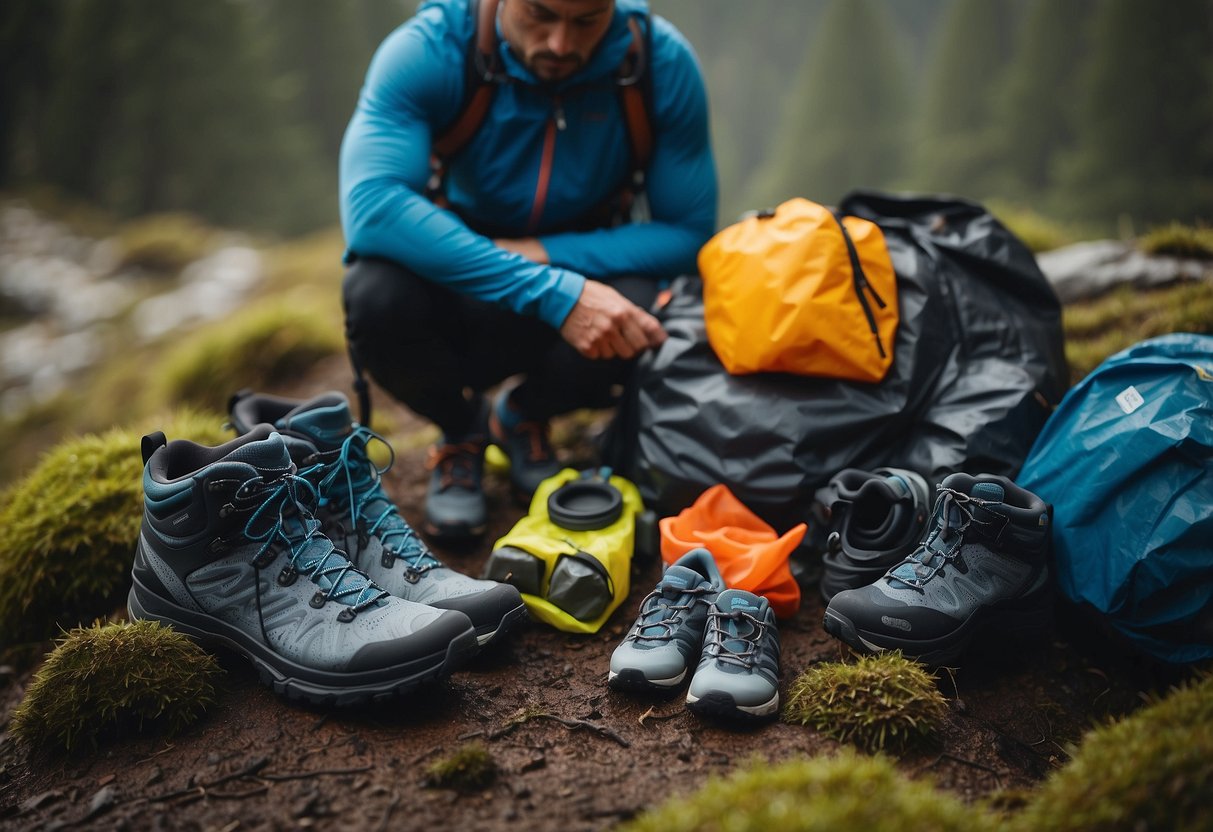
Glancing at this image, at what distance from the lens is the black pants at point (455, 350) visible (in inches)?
109

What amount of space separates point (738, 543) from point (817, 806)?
120 centimetres

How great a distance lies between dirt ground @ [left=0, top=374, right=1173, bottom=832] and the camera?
5.25ft

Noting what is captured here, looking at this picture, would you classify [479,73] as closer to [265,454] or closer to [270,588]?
[265,454]

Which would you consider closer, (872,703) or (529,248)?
(872,703)

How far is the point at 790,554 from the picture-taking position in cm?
255

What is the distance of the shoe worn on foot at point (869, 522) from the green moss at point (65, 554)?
253cm

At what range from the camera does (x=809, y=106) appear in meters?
27.3

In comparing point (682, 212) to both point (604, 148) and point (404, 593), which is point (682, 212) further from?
point (404, 593)

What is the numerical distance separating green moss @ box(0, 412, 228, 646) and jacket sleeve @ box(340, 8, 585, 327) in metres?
1.38

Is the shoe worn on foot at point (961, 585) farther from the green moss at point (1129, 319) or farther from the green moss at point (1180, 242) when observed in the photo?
the green moss at point (1180, 242)

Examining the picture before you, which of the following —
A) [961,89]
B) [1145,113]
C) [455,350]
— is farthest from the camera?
[961,89]

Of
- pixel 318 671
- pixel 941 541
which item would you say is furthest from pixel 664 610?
pixel 318 671

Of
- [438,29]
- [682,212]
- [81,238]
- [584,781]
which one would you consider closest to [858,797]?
[584,781]

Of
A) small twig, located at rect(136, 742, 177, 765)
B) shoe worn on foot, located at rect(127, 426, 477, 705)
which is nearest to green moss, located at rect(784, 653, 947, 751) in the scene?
shoe worn on foot, located at rect(127, 426, 477, 705)
